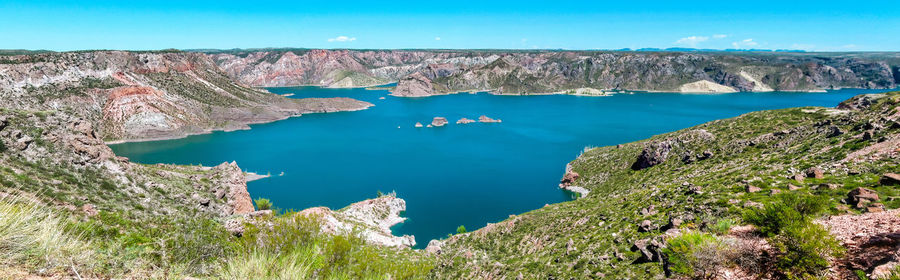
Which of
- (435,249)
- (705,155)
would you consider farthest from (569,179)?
(435,249)

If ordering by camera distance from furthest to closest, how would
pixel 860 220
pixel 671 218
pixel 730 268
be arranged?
pixel 671 218
pixel 860 220
pixel 730 268

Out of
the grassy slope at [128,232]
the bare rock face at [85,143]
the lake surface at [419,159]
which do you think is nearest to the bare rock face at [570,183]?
the lake surface at [419,159]

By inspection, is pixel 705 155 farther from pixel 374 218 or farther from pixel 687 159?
pixel 374 218

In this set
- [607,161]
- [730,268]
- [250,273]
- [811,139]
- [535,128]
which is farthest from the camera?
[535,128]

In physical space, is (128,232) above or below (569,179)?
above

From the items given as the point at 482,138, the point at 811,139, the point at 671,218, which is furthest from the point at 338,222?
the point at 482,138

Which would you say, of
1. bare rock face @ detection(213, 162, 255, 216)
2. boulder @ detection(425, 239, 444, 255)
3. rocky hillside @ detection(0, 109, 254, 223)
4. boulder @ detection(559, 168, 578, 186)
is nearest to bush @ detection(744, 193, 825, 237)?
boulder @ detection(425, 239, 444, 255)

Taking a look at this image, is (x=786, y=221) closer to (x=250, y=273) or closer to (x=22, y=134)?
(x=250, y=273)
